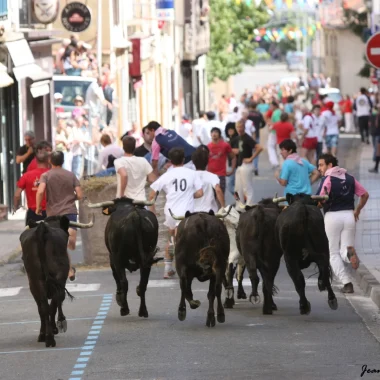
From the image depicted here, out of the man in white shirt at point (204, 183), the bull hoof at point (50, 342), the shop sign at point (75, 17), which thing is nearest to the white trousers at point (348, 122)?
the shop sign at point (75, 17)

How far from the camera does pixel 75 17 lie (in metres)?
37.8

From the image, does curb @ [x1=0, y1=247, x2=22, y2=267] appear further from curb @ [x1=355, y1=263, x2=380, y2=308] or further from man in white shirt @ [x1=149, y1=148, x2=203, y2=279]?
curb @ [x1=355, y1=263, x2=380, y2=308]

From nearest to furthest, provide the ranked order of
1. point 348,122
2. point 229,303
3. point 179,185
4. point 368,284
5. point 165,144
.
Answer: point 229,303 < point 368,284 < point 179,185 < point 165,144 < point 348,122

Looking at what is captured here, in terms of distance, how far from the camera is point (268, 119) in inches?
1735

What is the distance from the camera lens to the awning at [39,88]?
32062 millimetres

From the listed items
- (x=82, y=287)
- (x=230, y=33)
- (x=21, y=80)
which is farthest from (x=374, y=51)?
(x=230, y=33)

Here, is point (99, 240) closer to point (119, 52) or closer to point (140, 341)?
point (140, 341)

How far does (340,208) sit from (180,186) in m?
1.95

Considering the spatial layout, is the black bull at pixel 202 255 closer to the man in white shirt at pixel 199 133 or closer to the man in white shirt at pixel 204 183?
the man in white shirt at pixel 204 183

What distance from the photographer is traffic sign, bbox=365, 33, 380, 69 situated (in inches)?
847

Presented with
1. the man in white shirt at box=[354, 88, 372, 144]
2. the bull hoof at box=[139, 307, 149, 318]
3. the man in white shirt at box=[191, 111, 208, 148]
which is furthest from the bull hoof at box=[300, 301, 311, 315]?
the man in white shirt at box=[354, 88, 372, 144]

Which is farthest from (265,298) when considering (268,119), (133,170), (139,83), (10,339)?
(139,83)

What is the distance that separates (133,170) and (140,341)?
6.46 m

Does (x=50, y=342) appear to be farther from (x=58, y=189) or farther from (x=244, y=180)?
(x=244, y=180)
